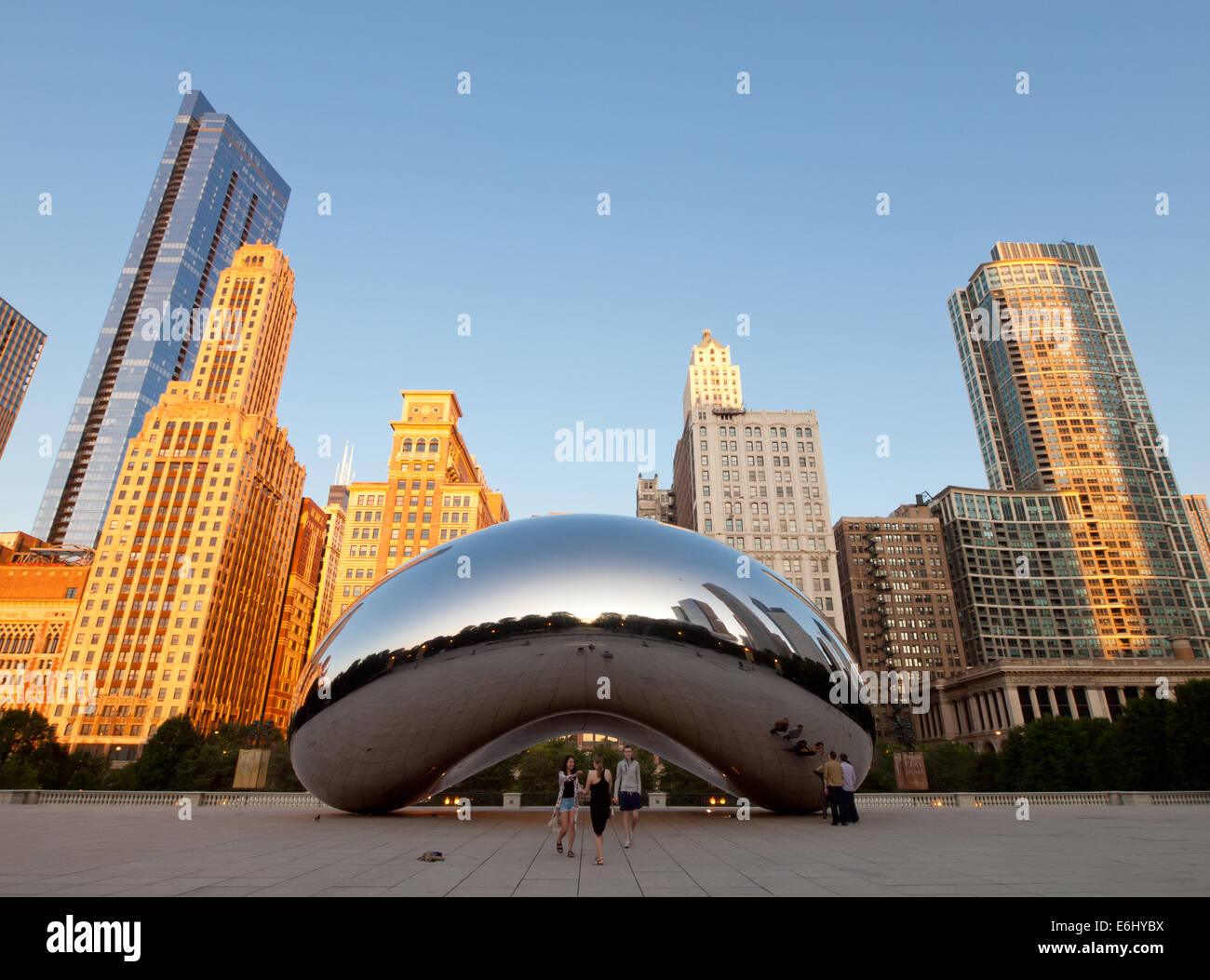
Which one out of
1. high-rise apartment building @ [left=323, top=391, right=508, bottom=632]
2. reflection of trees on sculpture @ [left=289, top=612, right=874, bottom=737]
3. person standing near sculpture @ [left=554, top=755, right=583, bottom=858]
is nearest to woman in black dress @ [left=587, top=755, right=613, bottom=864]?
person standing near sculpture @ [left=554, top=755, right=583, bottom=858]

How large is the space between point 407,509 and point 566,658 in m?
131

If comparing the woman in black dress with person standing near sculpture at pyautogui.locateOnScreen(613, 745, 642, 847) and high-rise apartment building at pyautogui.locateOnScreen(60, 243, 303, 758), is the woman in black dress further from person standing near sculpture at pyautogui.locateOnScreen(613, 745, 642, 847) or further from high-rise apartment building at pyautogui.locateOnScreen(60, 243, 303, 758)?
high-rise apartment building at pyautogui.locateOnScreen(60, 243, 303, 758)

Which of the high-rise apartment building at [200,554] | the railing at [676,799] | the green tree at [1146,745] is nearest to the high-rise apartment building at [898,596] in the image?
the green tree at [1146,745]

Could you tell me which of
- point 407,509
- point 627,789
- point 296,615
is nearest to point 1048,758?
point 627,789

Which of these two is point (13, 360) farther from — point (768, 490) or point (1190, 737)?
point (1190, 737)

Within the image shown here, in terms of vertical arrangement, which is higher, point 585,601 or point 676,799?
point 585,601

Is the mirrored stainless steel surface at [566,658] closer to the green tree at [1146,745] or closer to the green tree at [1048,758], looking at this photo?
the green tree at [1146,745]

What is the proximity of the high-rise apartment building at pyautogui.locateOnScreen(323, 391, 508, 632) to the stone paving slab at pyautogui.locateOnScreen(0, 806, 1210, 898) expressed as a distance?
11740 cm

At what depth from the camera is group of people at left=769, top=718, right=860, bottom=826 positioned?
14.0 metres

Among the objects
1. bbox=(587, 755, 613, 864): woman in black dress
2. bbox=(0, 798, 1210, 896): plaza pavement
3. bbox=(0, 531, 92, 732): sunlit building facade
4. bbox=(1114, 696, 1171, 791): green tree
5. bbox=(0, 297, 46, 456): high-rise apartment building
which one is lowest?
bbox=(0, 798, 1210, 896): plaza pavement

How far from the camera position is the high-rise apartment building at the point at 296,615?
151875 mm

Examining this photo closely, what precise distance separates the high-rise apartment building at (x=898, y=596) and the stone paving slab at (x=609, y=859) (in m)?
142

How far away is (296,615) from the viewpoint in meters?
166

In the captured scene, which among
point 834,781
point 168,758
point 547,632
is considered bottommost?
point 834,781
